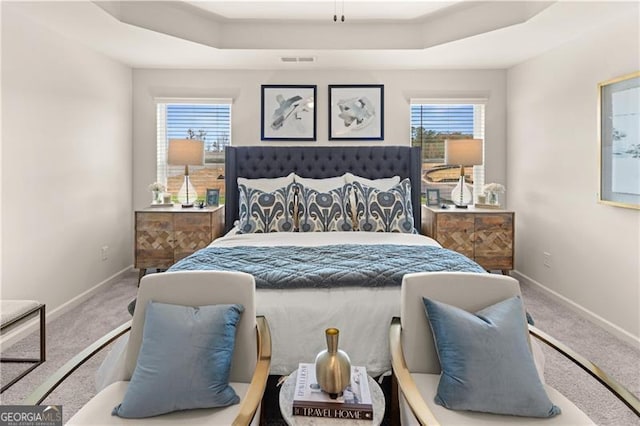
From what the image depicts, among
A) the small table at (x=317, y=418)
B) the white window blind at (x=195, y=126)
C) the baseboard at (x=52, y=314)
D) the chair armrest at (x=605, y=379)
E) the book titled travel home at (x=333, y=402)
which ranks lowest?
the baseboard at (x=52, y=314)

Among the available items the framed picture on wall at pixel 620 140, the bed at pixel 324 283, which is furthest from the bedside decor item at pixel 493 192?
the bed at pixel 324 283

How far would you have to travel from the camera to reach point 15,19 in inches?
122

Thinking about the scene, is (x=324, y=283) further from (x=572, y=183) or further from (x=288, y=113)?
(x=288, y=113)

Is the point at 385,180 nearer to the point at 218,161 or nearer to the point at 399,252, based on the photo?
the point at 399,252

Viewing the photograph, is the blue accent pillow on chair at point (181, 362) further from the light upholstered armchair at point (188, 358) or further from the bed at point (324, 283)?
the bed at point (324, 283)

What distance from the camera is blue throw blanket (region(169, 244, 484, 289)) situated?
87.0 inches

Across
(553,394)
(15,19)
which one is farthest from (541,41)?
(15,19)

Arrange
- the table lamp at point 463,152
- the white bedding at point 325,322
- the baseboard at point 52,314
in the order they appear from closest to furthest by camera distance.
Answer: the white bedding at point 325,322, the baseboard at point 52,314, the table lamp at point 463,152

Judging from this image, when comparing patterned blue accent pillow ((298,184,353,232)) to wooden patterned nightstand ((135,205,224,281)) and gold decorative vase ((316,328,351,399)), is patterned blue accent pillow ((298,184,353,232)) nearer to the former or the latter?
wooden patterned nightstand ((135,205,224,281))

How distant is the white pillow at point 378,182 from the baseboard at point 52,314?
2.84m

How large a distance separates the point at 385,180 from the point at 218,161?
2092 millimetres

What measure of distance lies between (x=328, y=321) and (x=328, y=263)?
0.49 metres

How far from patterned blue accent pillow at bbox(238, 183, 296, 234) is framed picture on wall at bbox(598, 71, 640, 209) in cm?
266

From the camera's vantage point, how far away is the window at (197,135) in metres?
5.02
